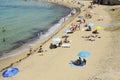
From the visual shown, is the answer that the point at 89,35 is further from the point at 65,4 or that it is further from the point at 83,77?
the point at 65,4

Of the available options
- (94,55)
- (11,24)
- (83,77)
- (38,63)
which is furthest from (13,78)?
(11,24)

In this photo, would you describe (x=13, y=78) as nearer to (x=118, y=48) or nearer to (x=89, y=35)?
(x=118, y=48)

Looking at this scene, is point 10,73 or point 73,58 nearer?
point 10,73

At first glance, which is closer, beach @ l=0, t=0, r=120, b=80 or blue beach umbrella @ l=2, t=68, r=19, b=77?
blue beach umbrella @ l=2, t=68, r=19, b=77

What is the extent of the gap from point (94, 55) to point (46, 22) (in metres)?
27.3

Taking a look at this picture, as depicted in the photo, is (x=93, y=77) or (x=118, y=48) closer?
(x=93, y=77)

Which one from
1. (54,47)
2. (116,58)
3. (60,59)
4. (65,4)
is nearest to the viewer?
(116,58)

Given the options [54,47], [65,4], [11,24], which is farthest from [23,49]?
[65,4]

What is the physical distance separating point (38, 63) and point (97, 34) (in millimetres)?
12847

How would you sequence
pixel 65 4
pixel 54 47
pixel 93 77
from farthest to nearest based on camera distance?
1. pixel 65 4
2. pixel 54 47
3. pixel 93 77

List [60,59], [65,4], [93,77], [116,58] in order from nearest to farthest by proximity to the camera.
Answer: [93,77] < [116,58] < [60,59] < [65,4]

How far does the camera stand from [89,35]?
37281mm

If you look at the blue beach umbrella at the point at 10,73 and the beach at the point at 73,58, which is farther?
the beach at the point at 73,58

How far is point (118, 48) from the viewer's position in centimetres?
2947
